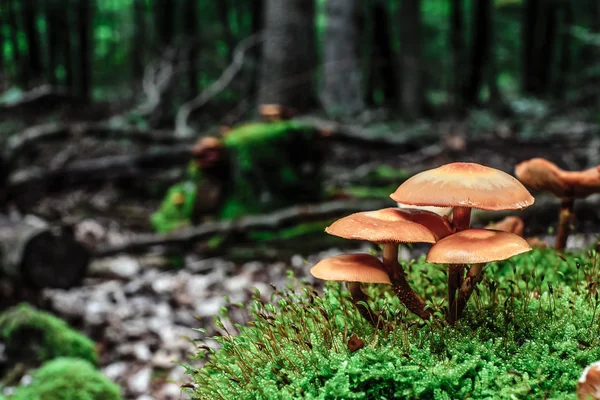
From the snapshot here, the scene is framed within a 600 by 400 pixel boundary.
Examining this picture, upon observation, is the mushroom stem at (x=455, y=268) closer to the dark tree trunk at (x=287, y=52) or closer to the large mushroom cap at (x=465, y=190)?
the large mushroom cap at (x=465, y=190)

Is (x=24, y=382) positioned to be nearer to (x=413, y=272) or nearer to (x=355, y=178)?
(x=413, y=272)

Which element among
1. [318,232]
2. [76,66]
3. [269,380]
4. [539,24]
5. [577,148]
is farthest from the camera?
[76,66]

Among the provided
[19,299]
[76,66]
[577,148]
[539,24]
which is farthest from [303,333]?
[76,66]

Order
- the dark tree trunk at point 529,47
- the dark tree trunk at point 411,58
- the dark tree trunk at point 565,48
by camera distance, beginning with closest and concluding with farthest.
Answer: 1. the dark tree trunk at point 411,58
2. the dark tree trunk at point 529,47
3. the dark tree trunk at point 565,48

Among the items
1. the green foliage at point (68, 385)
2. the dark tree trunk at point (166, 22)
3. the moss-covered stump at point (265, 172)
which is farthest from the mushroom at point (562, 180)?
the dark tree trunk at point (166, 22)

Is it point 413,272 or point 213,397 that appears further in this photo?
point 413,272

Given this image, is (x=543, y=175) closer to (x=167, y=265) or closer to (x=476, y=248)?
(x=476, y=248)

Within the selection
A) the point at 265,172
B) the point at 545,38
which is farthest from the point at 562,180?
the point at 545,38
